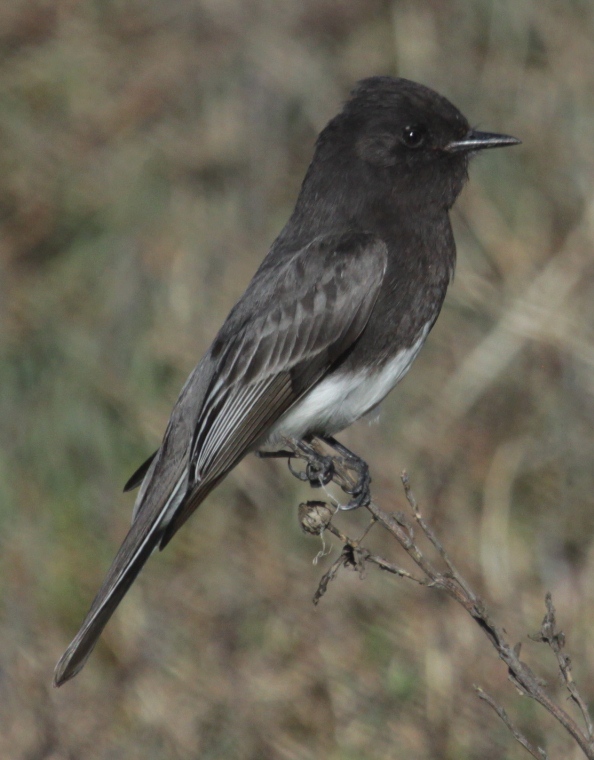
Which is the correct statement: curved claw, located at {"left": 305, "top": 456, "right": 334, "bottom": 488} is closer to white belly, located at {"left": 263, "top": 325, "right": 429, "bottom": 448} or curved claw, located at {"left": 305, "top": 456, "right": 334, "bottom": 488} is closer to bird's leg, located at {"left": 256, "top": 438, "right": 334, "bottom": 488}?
bird's leg, located at {"left": 256, "top": 438, "right": 334, "bottom": 488}

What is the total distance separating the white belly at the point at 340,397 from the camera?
3.99m

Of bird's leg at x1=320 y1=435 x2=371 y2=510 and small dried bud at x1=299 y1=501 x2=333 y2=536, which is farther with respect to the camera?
bird's leg at x1=320 y1=435 x2=371 y2=510

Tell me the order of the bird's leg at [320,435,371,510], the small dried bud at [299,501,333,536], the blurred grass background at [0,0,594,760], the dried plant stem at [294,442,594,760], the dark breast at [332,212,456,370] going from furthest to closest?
the blurred grass background at [0,0,594,760], the dark breast at [332,212,456,370], the bird's leg at [320,435,371,510], the small dried bud at [299,501,333,536], the dried plant stem at [294,442,594,760]

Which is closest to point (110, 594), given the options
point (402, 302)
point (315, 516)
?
point (315, 516)

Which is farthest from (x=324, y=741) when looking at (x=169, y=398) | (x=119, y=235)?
(x=119, y=235)

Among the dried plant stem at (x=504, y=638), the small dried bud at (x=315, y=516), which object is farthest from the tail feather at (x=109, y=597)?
the dried plant stem at (x=504, y=638)

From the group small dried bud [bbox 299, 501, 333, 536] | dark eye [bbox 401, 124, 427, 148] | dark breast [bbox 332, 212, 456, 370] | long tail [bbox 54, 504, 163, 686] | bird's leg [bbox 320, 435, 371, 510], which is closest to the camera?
small dried bud [bbox 299, 501, 333, 536]

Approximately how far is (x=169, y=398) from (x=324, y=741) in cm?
192

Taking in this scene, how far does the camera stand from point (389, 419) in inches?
219

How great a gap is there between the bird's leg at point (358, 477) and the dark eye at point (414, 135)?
0.99 meters

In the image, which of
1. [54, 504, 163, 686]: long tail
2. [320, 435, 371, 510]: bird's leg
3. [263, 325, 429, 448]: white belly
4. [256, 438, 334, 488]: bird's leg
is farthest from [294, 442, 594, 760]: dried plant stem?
[54, 504, 163, 686]: long tail

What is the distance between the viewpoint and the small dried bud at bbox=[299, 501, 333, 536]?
10.2 feet

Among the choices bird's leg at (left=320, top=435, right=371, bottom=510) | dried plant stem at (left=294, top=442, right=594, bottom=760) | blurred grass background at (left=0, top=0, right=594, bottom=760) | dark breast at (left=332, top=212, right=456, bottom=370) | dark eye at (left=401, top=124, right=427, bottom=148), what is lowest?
blurred grass background at (left=0, top=0, right=594, bottom=760)

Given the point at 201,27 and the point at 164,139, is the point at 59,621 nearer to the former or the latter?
the point at 164,139
